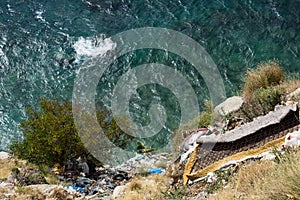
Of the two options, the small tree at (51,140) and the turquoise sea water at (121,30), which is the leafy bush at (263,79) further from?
the turquoise sea water at (121,30)

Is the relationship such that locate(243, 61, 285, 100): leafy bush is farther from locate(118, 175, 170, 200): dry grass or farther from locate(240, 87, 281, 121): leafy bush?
locate(118, 175, 170, 200): dry grass

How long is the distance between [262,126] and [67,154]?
5.74 m

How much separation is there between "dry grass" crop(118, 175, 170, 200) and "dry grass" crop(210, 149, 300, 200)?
1.66m

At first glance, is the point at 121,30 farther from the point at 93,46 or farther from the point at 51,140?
the point at 51,140

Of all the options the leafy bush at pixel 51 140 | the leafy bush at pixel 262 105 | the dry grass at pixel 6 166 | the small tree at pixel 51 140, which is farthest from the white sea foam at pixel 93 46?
the leafy bush at pixel 262 105

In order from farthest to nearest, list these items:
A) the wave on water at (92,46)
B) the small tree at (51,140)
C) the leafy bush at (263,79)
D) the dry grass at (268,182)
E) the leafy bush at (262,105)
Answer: the wave on water at (92,46) < the leafy bush at (263,79) < the small tree at (51,140) < the leafy bush at (262,105) < the dry grass at (268,182)

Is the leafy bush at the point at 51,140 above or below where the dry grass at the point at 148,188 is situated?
above

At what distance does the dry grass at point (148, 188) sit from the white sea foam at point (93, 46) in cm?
1408

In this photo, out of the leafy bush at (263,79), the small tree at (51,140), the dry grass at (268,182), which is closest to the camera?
the dry grass at (268,182)

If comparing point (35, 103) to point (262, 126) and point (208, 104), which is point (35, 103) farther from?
point (262, 126)

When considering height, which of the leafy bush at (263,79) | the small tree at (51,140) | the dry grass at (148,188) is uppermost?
the leafy bush at (263,79)

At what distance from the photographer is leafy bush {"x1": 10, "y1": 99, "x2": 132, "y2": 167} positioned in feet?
35.3

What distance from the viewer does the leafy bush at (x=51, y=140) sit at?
1077cm

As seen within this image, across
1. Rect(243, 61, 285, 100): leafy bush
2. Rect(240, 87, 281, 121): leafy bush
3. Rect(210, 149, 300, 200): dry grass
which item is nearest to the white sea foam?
Rect(243, 61, 285, 100): leafy bush
